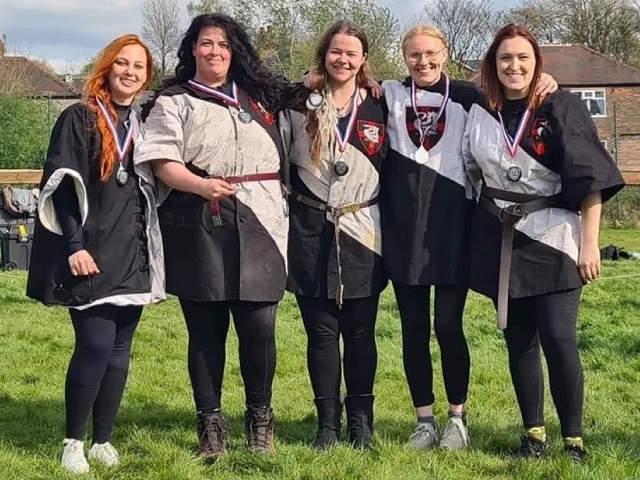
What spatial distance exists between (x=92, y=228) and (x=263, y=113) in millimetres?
985

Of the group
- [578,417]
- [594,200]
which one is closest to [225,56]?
[594,200]

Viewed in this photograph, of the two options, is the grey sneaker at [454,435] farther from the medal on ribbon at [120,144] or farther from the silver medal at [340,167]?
the medal on ribbon at [120,144]

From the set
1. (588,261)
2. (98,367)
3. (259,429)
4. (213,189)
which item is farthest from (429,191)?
(98,367)

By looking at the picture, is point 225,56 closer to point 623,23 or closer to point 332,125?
point 332,125

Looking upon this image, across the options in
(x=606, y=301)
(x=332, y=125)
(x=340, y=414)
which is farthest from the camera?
(x=606, y=301)

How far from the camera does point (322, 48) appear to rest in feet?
14.5

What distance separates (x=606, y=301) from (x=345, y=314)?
20.3 ft

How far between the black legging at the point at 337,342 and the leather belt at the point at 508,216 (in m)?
0.68

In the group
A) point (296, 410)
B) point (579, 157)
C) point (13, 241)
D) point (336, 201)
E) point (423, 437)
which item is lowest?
point (296, 410)

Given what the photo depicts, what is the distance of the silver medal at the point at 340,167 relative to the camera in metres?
4.36

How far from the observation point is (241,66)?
4.38 m

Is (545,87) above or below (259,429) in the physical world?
above

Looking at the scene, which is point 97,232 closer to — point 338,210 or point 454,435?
point 338,210

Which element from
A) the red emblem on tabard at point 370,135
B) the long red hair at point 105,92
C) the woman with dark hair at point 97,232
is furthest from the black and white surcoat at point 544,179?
the long red hair at point 105,92
